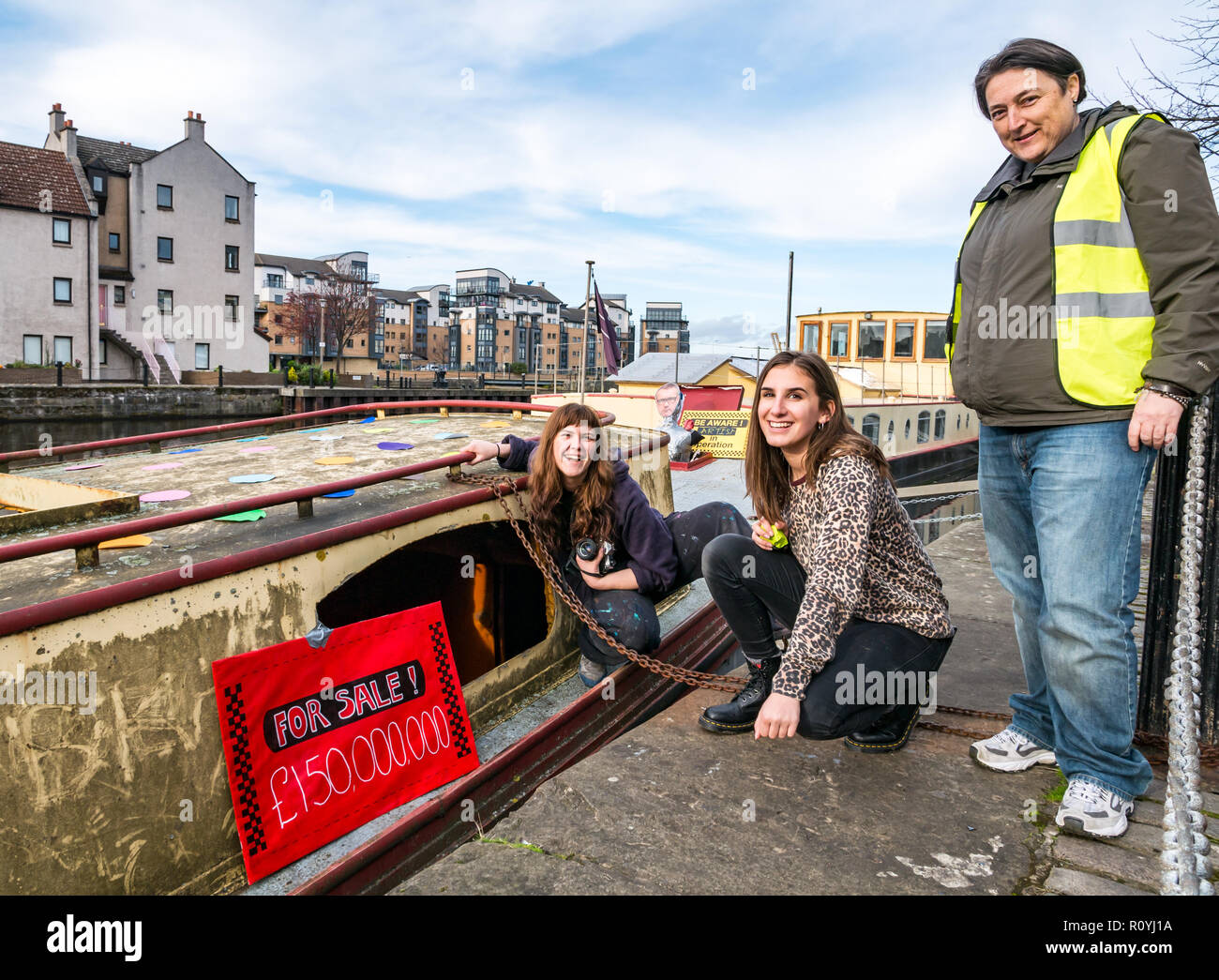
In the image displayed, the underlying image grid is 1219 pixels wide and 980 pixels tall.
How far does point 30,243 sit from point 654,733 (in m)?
36.3

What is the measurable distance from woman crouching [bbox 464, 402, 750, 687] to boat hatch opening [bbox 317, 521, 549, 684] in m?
0.77

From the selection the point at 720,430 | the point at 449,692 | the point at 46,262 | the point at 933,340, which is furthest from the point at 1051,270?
the point at 46,262

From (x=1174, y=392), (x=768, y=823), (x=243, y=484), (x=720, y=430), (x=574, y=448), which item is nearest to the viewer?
(x=1174, y=392)

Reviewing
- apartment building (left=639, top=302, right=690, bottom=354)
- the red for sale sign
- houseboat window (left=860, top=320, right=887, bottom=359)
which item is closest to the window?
houseboat window (left=860, top=320, right=887, bottom=359)

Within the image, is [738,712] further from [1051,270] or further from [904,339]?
[904,339]

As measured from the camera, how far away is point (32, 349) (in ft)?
102

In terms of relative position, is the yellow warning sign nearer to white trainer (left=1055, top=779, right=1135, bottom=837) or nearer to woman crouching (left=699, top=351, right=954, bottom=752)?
woman crouching (left=699, top=351, right=954, bottom=752)

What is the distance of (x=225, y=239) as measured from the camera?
40.0m

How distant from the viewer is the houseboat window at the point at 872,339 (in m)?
21.4

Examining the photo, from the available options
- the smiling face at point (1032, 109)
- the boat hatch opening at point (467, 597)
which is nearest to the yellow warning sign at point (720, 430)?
the boat hatch opening at point (467, 597)

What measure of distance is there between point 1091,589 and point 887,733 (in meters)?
0.87

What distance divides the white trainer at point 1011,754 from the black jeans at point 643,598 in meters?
1.51

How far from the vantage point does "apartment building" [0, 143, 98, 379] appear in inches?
1180

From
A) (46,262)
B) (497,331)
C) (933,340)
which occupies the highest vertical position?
(497,331)
